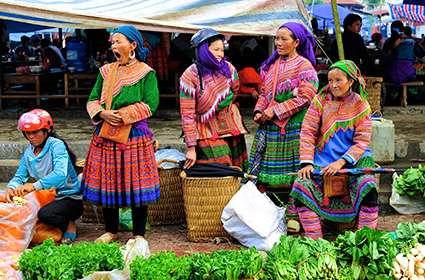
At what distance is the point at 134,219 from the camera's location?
5629 mm

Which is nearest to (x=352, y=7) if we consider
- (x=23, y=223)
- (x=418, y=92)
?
(x=418, y=92)

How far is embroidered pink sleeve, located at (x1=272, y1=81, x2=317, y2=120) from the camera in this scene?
5.69 meters

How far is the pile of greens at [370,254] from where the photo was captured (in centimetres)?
428

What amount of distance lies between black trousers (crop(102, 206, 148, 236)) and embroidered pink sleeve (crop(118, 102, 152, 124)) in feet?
2.51

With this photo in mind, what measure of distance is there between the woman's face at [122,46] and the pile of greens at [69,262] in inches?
65.9

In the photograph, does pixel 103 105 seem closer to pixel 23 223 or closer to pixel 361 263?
pixel 23 223

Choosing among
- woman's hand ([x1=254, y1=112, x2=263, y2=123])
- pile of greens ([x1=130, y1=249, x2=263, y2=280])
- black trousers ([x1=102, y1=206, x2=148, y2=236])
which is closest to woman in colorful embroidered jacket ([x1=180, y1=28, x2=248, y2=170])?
woman's hand ([x1=254, y1=112, x2=263, y2=123])

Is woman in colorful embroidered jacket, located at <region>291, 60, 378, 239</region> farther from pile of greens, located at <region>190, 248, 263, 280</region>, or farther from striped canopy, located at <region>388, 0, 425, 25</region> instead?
striped canopy, located at <region>388, 0, 425, 25</region>

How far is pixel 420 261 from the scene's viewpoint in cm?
429

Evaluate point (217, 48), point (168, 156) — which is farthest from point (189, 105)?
point (168, 156)

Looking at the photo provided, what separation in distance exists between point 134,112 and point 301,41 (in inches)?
63.3

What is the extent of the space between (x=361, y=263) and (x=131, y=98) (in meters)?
2.20

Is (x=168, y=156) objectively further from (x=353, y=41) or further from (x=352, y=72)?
(x=353, y=41)

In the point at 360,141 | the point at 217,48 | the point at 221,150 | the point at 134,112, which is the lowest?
the point at 221,150
